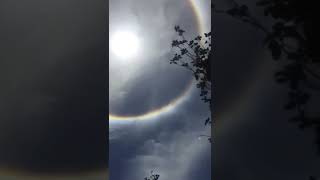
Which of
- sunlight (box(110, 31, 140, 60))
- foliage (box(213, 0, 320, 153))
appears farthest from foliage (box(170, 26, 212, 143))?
foliage (box(213, 0, 320, 153))

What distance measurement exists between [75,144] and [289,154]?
977mm

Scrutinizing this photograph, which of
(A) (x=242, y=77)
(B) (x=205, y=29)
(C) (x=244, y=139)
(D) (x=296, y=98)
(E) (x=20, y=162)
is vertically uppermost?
(B) (x=205, y=29)

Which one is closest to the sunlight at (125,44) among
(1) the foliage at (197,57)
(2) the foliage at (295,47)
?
(1) the foliage at (197,57)

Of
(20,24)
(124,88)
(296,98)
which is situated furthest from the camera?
(124,88)

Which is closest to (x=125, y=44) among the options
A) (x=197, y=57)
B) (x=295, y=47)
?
(x=197, y=57)

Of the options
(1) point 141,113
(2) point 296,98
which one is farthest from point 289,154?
(1) point 141,113

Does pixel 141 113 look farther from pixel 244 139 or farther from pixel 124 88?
pixel 244 139

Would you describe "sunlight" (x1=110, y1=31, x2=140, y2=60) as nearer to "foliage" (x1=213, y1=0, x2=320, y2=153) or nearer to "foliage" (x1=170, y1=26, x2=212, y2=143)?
"foliage" (x1=170, y1=26, x2=212, y2=143)

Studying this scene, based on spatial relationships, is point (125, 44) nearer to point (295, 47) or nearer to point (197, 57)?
point (197, 57)

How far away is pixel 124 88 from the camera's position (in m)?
3.45

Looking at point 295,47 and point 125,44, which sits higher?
point 125,44

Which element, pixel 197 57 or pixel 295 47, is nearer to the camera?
pixel 295 47

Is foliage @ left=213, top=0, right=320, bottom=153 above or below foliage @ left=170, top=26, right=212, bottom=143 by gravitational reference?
below

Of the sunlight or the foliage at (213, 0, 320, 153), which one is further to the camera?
the sunlight
